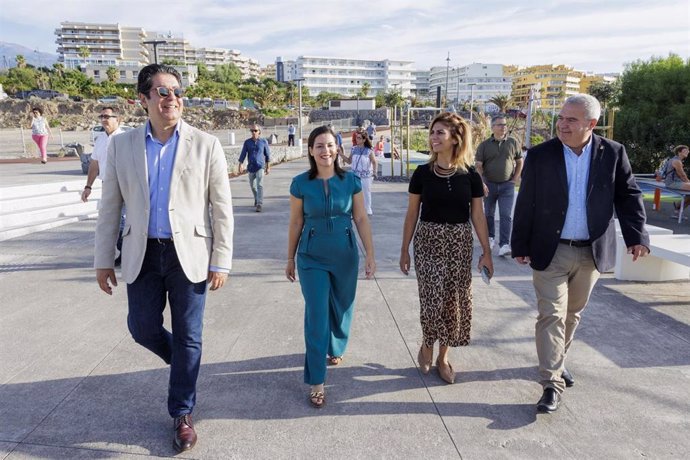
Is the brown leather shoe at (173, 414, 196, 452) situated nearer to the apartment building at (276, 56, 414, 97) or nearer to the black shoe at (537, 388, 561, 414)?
the black shoe at (537, 388, 561, 414)

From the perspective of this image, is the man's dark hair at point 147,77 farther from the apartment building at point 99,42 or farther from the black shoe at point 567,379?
the apartment building at point 99,42

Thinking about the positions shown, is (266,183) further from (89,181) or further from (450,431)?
(450,431)

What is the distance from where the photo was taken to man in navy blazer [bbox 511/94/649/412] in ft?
10.2

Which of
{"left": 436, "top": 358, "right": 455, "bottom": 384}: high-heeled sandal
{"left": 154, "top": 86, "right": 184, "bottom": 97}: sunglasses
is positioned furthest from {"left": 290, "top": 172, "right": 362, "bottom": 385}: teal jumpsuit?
{"left": 154, "top": 86, "right": 184, "bottom": 97}: sunglasses

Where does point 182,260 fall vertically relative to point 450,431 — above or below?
above

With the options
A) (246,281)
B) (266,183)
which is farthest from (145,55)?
(246,281)

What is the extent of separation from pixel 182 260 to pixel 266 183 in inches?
511

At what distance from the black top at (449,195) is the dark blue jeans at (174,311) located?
61.8 inches

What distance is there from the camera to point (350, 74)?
145875mm

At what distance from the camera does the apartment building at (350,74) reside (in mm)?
139750

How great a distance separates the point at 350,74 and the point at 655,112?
131 m

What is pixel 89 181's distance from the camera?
5.91m

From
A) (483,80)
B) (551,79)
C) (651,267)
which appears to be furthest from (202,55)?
(651,267)

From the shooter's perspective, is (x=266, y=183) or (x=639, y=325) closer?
(x=639, y=325)
